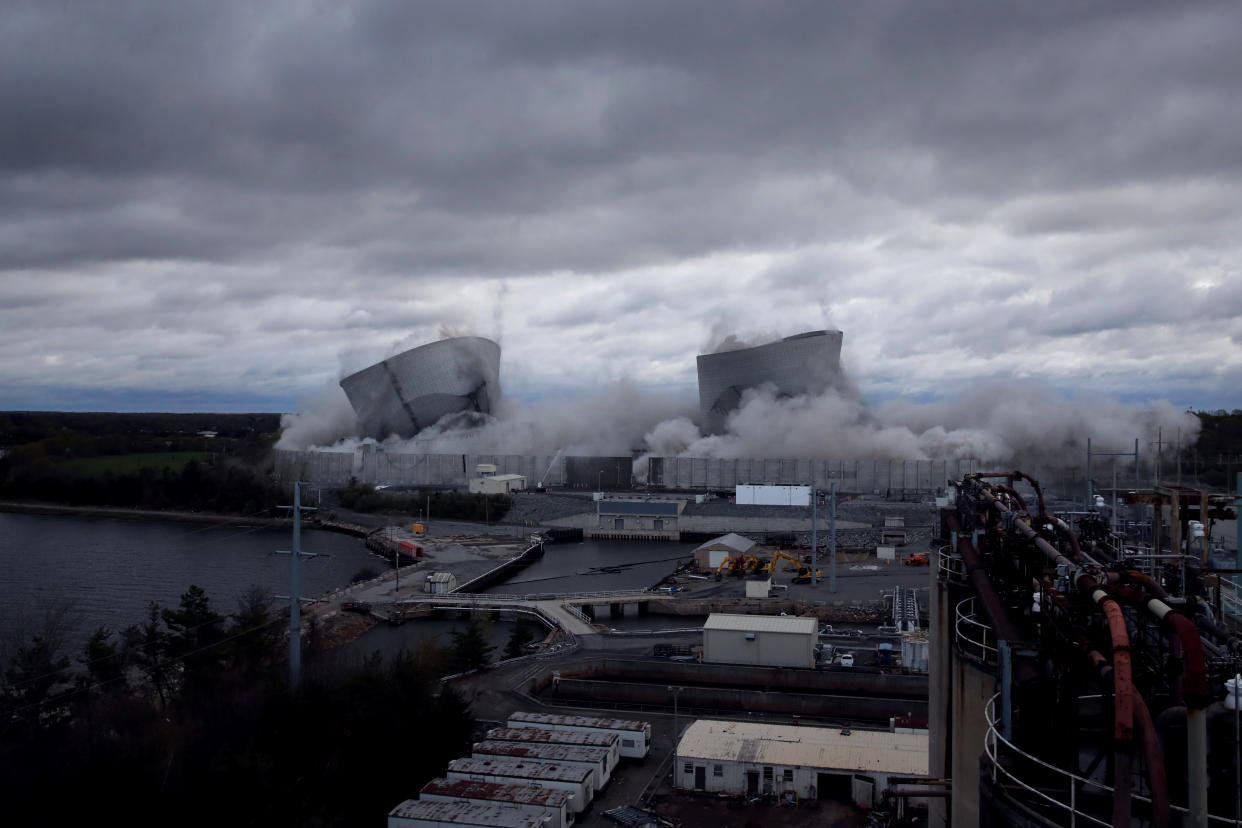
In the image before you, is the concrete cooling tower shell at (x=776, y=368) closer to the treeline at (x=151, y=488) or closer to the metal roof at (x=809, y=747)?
the treeline at (x=151, y=488)

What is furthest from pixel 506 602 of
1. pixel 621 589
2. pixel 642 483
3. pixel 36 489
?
pixel 36 489

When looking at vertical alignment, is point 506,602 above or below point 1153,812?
below

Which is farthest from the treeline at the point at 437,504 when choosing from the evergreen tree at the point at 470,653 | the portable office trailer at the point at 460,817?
the portable office trailer at the point at 460,817

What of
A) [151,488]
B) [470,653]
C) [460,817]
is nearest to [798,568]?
[470,653]

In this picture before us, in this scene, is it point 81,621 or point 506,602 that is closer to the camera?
point 81,621

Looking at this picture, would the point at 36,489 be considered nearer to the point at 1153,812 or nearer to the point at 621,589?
the point at 621,589
